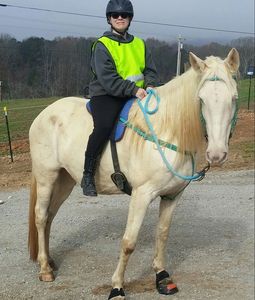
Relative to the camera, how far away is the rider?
3.47m

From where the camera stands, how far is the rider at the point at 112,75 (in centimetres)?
347

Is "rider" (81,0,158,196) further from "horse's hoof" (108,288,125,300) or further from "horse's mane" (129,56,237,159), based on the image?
"horse's hoof" (108,288,125,300)

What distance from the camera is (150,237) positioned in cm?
511

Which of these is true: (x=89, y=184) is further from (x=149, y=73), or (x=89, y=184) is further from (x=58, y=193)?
(x=149, y=73)

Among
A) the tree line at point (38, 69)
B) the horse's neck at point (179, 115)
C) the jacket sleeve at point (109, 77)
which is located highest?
the jacket sleeve at point (109, 77)

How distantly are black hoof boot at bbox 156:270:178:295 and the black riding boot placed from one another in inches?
39.9

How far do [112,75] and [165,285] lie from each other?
6.33 ft

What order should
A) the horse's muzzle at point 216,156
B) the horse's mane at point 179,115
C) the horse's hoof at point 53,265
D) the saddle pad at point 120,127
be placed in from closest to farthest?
the horse's muzzle at point 216,156 → the horse's mane at point 179,115 → the saddle pad at point 120,127 → the horse's hoof at point 53,265

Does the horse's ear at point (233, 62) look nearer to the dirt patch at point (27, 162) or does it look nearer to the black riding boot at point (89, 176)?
the black riding boot at point (89, 176)

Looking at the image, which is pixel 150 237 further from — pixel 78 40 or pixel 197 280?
pixel 78 40

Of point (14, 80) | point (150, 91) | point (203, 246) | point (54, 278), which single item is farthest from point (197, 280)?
point (14, 80)

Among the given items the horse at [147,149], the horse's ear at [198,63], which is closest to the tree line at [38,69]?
the horse at [147,149]

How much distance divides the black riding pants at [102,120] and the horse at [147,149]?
0.11m

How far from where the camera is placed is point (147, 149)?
3391 mm
